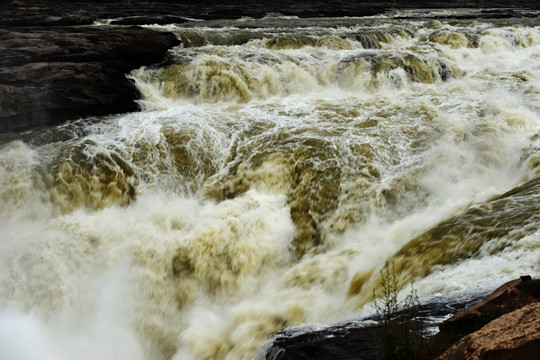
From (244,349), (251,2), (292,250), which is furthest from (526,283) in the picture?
(251,2)

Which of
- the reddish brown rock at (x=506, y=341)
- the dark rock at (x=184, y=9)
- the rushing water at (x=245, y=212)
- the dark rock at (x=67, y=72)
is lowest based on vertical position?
the rushing water at (x=245, y=212)

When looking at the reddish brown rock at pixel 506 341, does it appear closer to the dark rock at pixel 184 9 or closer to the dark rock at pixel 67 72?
the dark rock at pixel 67 72

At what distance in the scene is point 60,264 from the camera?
7.55 m

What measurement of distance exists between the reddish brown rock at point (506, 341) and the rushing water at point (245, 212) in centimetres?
178

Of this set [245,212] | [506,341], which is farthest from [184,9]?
[506,341]

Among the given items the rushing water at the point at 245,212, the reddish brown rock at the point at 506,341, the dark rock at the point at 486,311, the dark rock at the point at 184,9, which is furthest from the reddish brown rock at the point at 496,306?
the dark rock at the point at 184,9

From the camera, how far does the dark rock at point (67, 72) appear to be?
10.5 m

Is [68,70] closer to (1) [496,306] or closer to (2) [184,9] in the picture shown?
(1) [496,306]

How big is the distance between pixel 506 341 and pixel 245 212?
592 cm

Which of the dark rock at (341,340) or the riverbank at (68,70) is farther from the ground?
the riverbank at (68,70)

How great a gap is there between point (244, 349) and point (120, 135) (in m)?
6.14

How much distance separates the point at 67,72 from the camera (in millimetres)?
11469

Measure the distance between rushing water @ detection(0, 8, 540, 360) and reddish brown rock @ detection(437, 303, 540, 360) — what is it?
1783mm

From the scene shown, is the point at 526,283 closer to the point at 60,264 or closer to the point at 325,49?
the point at 60,264
